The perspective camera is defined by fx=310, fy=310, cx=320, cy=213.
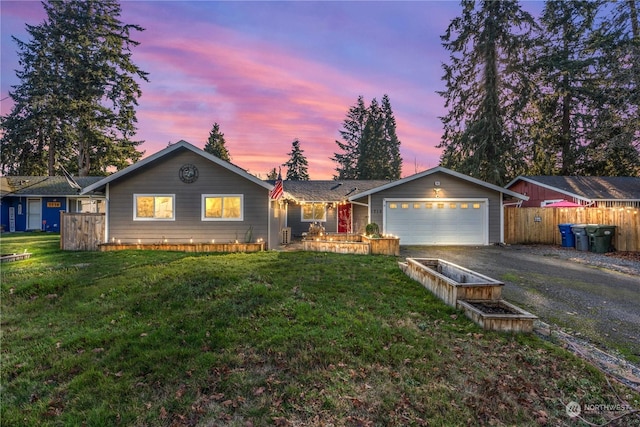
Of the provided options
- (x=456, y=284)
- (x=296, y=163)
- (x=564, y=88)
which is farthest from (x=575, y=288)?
(x=296, y=163)

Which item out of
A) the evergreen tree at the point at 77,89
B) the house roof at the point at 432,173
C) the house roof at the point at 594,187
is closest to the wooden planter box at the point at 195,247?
the house roof at the point at 432,173

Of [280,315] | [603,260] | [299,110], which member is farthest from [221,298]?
[299,110]

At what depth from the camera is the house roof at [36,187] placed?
67.6ft

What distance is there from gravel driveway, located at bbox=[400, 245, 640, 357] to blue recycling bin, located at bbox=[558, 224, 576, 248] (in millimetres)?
1769

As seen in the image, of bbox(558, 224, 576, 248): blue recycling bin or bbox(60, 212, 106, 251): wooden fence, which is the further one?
bbox(558, 224, 576, 248): blue recycling bin

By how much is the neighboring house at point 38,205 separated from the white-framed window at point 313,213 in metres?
13.9

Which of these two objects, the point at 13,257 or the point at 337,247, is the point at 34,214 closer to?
the point at 13,257

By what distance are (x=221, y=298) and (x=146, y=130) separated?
30431mm

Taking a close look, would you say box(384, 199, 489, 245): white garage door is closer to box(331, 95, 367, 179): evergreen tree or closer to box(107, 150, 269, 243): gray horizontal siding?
box(107, 150, 269, 243): gray horizontal siding

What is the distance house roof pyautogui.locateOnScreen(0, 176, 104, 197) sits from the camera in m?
20.6

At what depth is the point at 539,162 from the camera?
Result: 25781 mm

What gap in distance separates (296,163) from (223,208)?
33.9 meters

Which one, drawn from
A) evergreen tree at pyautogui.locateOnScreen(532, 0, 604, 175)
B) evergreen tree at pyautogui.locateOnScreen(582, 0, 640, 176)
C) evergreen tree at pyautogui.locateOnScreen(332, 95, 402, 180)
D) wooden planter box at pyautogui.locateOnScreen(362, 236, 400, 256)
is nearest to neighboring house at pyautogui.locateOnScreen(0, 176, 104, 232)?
wooden planter box at pyautogui.locateOnScreen(362, 236, 400, 256)

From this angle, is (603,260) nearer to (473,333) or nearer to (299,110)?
(473,333)
